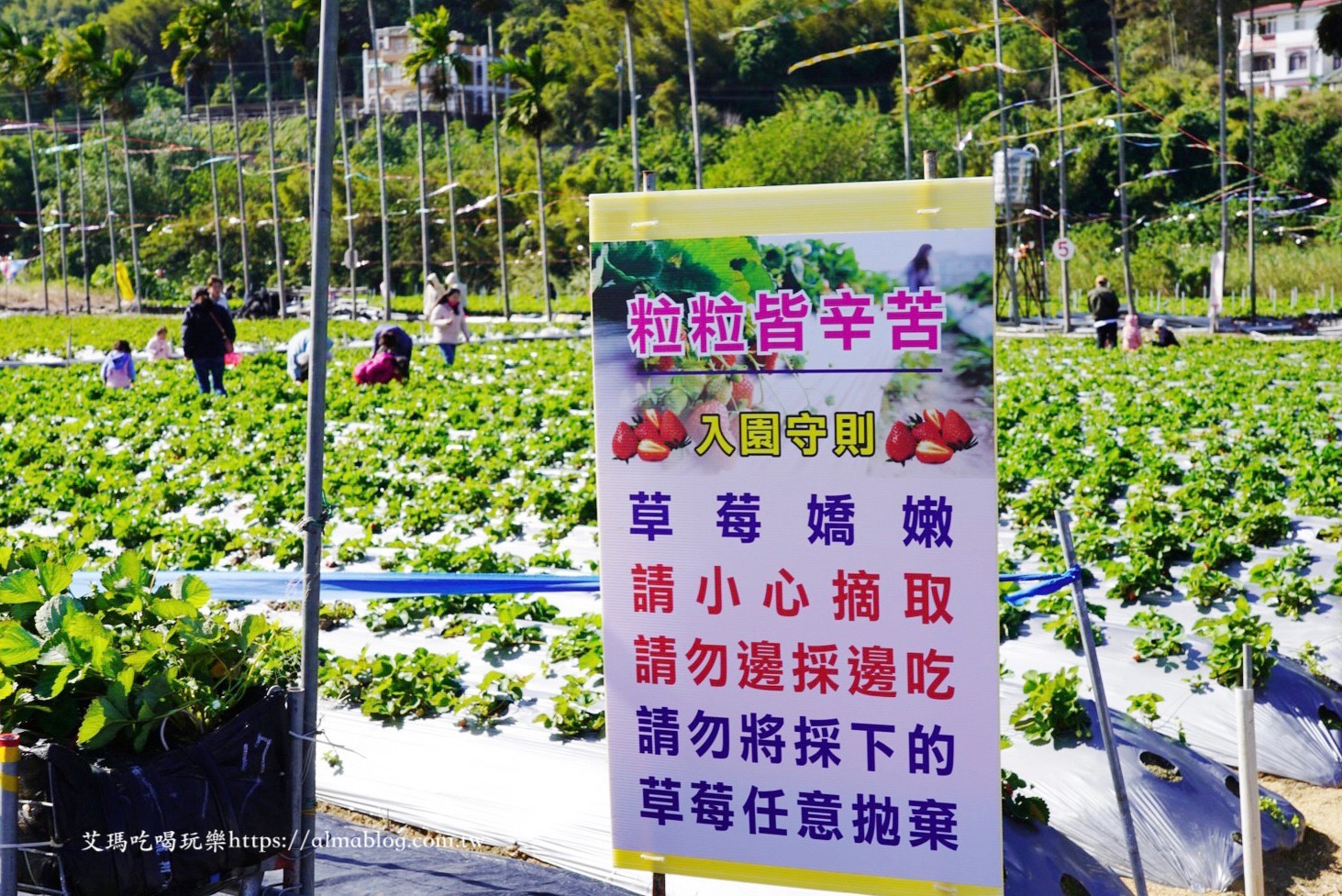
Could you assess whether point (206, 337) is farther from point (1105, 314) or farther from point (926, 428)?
point (926, 428)

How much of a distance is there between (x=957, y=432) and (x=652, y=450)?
0.95m

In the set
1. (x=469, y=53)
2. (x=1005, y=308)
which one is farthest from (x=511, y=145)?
(x=1005, y=308)

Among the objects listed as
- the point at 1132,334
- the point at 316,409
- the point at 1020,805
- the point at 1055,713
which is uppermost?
the point at 1132,334

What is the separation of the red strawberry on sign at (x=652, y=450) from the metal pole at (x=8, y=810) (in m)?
2.00

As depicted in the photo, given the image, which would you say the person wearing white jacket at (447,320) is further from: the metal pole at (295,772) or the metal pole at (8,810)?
the metal pole at (8,810)

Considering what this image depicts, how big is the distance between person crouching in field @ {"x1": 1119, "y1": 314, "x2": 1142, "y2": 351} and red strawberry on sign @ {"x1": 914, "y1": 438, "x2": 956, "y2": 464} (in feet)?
73.4

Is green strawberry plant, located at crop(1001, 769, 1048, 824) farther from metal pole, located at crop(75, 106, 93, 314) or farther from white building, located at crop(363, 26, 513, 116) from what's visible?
white building, located at crop(363, 26, 513, 116)

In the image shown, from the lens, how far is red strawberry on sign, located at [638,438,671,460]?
15.6 ft

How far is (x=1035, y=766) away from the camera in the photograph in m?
6.47

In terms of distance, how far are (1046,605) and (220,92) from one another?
323ft

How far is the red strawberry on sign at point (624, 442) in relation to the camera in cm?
479

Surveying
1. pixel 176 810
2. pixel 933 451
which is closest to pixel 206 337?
pixel 176 810

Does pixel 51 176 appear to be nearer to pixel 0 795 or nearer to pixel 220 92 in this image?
pixel 220 92

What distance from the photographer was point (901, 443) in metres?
4.52
